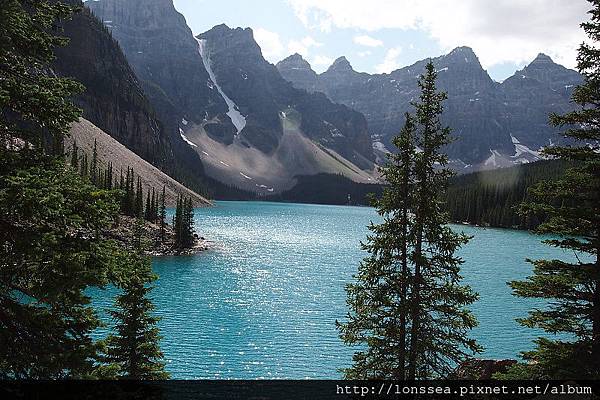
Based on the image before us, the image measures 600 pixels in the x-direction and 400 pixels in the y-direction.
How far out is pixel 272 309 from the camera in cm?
5603

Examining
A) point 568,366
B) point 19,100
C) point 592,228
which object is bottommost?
point 568,366

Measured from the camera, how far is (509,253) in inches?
4469

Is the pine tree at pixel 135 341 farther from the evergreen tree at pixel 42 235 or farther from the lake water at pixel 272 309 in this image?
the lake water at pixel 272 309

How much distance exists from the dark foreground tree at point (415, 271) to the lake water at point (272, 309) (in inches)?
778

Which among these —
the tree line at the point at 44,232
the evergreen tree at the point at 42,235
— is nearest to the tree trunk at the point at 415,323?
the tree line at the point at 44,232

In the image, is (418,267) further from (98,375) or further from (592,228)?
(98,375)

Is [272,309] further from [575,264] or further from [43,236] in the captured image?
[43,236]

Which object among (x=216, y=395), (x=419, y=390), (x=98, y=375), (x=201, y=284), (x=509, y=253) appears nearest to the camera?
(x=98, y=375)

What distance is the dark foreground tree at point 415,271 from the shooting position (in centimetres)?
1788

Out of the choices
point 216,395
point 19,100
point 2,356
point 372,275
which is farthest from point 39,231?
point 216,395

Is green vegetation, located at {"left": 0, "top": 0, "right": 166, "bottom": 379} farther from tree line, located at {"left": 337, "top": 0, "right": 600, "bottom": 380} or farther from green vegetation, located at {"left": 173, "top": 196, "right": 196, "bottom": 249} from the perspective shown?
green vegetation, located at {"left": 173, "top": 196, "right": 196, "bottom": 249}

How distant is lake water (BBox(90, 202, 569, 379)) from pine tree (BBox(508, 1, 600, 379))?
956 inches

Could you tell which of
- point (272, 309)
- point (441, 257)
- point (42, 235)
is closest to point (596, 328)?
point (441, 257)

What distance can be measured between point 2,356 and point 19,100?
6.03m
